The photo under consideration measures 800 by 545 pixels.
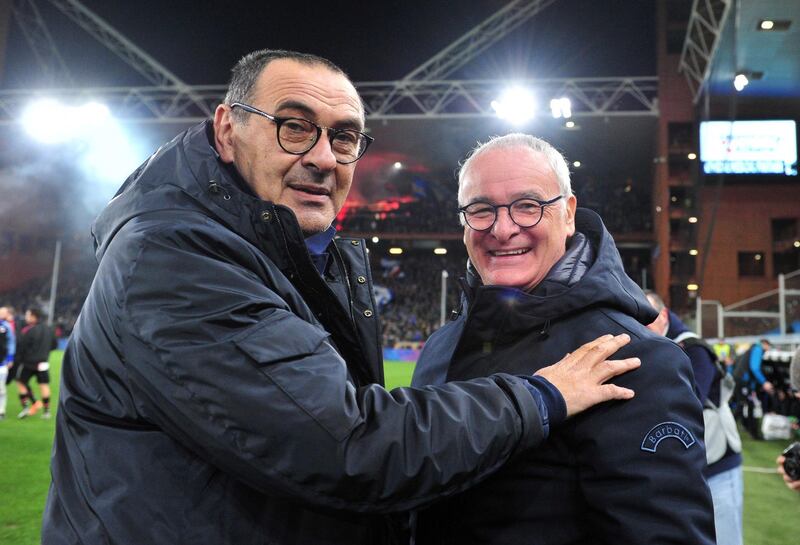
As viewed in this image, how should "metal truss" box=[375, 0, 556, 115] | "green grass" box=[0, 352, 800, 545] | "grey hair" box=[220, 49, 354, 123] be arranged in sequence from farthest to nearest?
"metal truss" box=[375, 0, 556, 115]
"green grass" box=[0, 352, 800, 545]
"grey hair" box=[220, 49, 354, 123]

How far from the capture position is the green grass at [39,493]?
543 cm

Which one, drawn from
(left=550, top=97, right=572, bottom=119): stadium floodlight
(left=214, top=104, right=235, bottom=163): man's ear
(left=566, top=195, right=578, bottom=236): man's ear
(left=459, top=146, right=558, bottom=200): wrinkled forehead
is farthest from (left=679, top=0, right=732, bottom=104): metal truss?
(left=214, top=104, right=235, bottom=163): man's ear

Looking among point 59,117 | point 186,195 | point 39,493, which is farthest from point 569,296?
point 59,117

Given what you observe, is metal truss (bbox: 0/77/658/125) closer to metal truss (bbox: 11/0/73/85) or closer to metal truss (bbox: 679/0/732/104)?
metal truss (bbox: 679/0/732/104)

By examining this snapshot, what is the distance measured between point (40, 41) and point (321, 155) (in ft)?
121

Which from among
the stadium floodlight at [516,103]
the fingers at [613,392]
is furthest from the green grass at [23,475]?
the stadium floodlight at [516,103]

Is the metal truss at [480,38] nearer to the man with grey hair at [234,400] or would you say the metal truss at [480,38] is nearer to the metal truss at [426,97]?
the metal truss at [426,97]

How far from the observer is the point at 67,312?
37469mm

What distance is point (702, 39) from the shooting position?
23750 mm

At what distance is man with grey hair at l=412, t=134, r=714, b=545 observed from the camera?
1.58m

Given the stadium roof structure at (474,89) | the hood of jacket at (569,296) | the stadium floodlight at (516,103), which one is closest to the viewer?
the hood of jacket at (569,296)

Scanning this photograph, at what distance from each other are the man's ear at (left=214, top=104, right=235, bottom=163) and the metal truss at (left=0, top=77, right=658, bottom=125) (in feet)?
85.6

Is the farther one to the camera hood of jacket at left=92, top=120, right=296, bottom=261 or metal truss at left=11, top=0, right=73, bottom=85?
metal truss at left=11, top=0, right=73, bottom=85

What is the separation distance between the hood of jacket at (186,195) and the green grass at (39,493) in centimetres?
447
